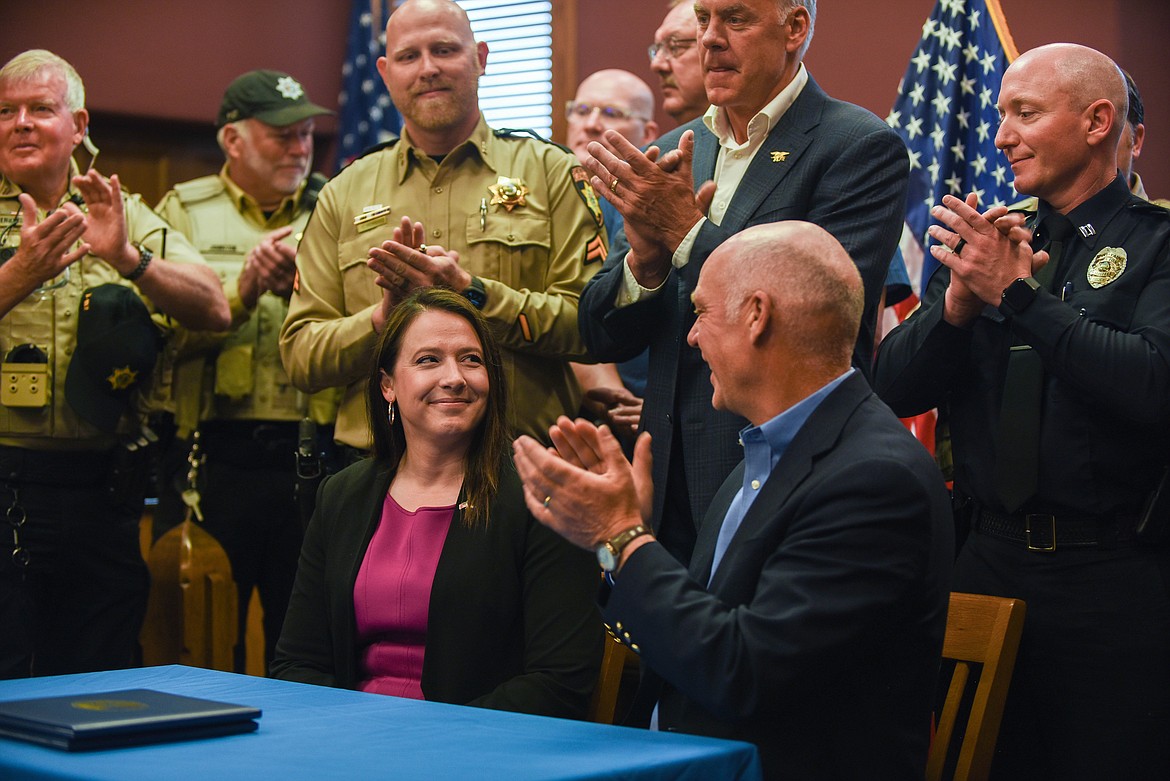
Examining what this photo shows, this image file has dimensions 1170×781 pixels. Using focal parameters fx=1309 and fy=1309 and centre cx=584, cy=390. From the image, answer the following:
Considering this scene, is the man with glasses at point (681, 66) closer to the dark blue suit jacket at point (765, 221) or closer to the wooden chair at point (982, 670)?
the dark blue suit jacket at point (765, 221)

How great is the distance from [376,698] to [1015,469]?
4.45 ft

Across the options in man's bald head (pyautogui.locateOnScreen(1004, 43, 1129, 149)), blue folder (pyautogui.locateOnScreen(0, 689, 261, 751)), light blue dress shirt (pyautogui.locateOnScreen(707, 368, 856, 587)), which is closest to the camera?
blue folder (pyautogui.locateOnScreen(0, 689, 261, 751))

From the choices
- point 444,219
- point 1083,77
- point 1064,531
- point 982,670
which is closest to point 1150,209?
point 1083,77

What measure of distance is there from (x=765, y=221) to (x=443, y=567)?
0.94m

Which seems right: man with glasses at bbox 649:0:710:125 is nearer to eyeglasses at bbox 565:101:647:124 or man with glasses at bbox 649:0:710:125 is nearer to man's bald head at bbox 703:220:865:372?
eyeglasses at bbox 565:101:647:124

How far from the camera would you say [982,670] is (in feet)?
6.91

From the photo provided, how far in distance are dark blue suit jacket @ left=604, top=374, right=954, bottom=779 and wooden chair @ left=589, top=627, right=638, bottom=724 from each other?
0.56 metres

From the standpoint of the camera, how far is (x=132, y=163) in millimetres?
6859

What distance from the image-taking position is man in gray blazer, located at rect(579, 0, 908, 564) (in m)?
2.62

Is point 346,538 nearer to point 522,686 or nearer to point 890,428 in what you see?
point 522,686

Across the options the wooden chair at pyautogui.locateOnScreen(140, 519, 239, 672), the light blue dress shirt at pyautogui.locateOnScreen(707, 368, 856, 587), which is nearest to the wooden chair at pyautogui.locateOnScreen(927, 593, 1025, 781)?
the light blue dress shirt at pyautogui.locateOnScreen(707, 368, 856, 587)

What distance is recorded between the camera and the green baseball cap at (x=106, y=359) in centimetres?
345

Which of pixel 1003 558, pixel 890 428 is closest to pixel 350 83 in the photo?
pixel 1003 558

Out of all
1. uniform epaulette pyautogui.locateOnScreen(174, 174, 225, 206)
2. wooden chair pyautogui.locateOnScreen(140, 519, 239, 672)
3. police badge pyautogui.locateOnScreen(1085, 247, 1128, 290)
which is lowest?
wooden chair pyautogui.locateOnScreen(140, 519, 239, 672)
